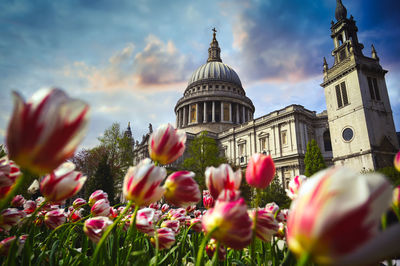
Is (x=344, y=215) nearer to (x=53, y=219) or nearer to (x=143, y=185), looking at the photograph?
(x=143, y=185)

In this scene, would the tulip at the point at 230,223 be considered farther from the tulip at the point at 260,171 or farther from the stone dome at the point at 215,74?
the stone dome at the point at 215,74

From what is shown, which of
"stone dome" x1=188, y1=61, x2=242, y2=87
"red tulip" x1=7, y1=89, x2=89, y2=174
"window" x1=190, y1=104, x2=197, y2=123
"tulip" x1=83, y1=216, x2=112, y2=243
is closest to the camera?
"red tulip" x1=7, y1=89, x2=89, y2=174

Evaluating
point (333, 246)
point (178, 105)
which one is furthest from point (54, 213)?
point (178, 105)

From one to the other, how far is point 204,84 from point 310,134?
30.6 m

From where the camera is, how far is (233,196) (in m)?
1.02

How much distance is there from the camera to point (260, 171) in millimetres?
1229

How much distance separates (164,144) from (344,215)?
96 centimetres

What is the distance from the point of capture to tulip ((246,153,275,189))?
123cm

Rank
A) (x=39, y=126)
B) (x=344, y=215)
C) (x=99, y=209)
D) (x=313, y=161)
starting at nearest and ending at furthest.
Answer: (x=344, y=215)
(x=39, y=126)
(x=99, y=209)
(x=313, y=161)

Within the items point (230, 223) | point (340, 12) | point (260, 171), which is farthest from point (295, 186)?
point (340, 12)

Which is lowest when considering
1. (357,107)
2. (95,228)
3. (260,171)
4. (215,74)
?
(95,228)

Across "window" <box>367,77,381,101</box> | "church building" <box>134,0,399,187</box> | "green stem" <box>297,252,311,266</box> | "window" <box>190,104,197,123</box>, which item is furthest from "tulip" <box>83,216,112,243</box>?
"window" <box>190,104,197,123</box>

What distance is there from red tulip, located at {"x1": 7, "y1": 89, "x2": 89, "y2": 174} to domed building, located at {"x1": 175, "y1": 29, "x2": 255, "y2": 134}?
47945mm

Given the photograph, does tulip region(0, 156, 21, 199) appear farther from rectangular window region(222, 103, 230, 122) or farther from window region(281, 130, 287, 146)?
rectangular window region(222, 103, 230, 122)
